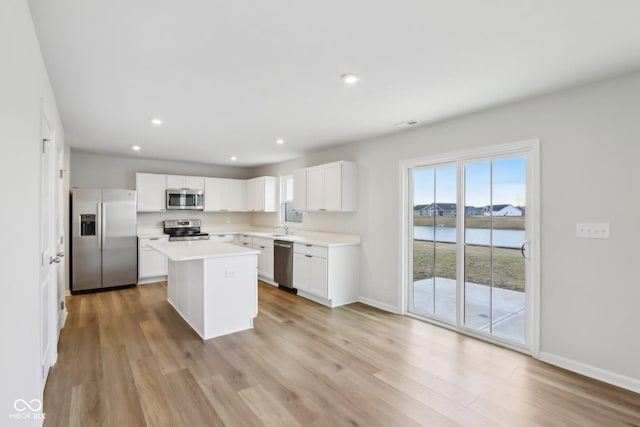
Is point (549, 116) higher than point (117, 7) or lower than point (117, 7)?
lower

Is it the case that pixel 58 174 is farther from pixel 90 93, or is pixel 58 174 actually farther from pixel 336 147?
pixel 336 147

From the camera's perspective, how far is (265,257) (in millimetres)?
6020

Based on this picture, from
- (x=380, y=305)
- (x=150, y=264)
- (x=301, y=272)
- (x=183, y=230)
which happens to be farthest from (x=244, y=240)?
(x=380, y=305)

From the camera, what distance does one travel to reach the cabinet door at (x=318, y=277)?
4508 mm

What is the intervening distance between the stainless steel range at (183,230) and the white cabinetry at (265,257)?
1247 mm

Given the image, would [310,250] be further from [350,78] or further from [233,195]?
[233,195]

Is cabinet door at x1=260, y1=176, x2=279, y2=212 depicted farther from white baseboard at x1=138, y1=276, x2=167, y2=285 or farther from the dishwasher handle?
white baseboard at x1=138, y1=276, x2=167, y2=285

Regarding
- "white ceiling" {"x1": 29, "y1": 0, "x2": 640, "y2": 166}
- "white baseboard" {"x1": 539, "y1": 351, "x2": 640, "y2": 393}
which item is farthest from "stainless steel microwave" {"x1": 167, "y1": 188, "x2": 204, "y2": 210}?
"white baseboard" {"x1": 539, "y1": 351, "x2": 640, "y2": 393}

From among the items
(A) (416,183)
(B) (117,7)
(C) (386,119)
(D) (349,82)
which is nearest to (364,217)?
(A) (416,183)

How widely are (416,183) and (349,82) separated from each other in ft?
6.42

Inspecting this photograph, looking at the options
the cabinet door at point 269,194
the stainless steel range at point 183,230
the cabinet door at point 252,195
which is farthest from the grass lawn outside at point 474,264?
the stainless steel range at point 183,230

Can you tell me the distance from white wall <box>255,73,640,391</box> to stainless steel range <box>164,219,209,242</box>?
5371 millimetres

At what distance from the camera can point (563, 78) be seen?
99.4 inches

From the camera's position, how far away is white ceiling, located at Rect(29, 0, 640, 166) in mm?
1715
